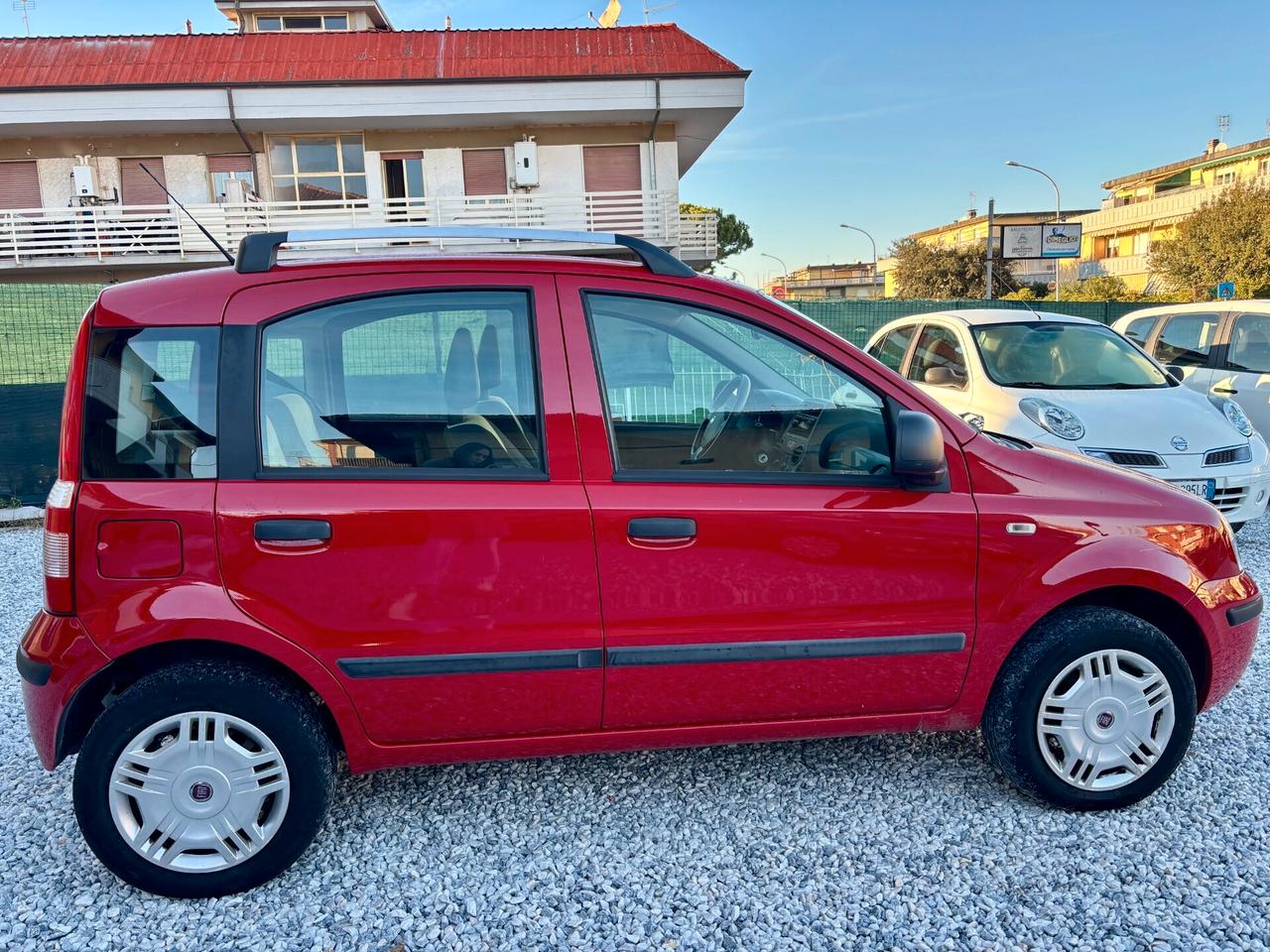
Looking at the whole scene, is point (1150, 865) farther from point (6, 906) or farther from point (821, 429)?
point (6, 906)

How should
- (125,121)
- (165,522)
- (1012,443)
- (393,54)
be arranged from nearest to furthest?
(165,522) → (1012,443) → (125,121) → (393,54)

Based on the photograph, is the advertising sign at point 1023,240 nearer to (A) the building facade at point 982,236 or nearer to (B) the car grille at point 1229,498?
(A) the building facade at point 982,236

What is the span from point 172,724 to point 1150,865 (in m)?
2.80

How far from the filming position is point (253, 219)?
1852 cm

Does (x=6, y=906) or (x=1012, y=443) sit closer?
(x=6, y=906)

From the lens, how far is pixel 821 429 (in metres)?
2.70

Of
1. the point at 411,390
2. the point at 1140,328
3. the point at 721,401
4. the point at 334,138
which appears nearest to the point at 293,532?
the point at 411,390

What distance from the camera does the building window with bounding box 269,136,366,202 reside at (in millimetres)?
19344

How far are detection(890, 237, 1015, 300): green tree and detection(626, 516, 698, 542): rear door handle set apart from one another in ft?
164

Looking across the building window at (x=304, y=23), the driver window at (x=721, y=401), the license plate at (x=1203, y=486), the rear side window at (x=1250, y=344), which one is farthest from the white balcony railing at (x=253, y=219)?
the driver window at (x=721, y=401)

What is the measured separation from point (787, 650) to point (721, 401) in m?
0.79

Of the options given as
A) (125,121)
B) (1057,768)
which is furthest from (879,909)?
(125,121)

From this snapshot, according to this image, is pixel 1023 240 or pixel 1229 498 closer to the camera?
pixel 1229 498

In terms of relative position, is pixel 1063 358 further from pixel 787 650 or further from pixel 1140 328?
pixel 787 650
